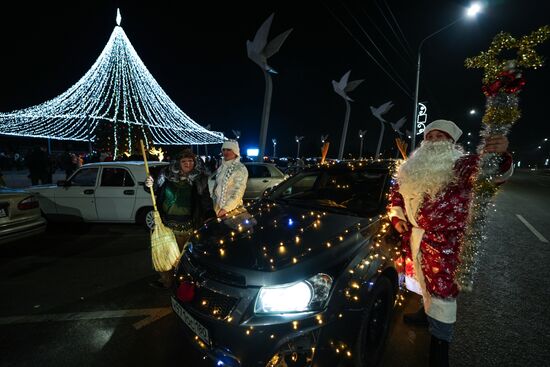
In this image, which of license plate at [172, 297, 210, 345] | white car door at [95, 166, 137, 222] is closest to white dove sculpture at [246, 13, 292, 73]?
white car door at [95, 166, 137, 222]

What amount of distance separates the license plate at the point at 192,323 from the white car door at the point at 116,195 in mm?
4791

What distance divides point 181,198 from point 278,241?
6.04 feet

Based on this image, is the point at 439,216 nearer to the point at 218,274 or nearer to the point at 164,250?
the point at 218,274

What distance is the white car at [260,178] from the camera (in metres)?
9.83

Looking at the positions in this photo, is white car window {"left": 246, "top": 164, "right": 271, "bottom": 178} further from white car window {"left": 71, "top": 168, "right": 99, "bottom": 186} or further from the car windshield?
the car windshield

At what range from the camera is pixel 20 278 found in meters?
4.28

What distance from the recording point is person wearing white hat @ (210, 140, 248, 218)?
13.2 feet

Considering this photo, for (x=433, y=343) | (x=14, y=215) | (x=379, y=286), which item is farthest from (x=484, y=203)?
(x=14, y=215)

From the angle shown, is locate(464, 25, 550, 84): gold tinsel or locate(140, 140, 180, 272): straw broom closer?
locate(464, 25, 550, 84): gold tinsel

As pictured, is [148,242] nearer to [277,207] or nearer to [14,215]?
[14,215]

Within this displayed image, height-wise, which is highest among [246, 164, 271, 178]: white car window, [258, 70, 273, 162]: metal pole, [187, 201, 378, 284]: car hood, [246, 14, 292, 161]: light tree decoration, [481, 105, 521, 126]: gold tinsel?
[246, 14, 292, 161]: light tree decoration

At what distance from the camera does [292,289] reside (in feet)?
6.56

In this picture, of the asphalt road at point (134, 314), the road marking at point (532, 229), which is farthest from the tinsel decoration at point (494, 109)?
the road marking at point (532, 229)

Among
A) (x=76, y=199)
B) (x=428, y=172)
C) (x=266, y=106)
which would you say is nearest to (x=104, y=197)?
(x=76, y=199)
